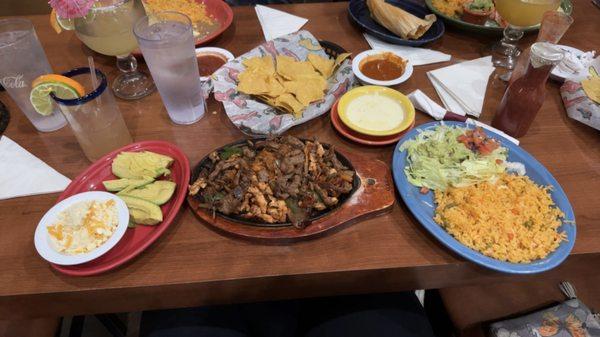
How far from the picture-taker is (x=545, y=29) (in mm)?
1526

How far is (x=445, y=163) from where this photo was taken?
1.33 metres

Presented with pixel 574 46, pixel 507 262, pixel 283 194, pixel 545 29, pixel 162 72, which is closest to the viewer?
pixel 507 262

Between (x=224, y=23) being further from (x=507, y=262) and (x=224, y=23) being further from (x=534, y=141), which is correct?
(x=507, y=262)

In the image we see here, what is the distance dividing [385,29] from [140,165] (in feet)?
4.69

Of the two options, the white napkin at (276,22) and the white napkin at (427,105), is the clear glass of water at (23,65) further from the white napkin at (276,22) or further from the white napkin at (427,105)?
the white napkin at (427,105)

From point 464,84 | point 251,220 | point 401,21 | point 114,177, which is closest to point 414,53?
point 401,21

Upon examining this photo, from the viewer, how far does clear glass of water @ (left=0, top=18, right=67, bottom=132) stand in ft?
4.45

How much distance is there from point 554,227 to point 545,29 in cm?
84

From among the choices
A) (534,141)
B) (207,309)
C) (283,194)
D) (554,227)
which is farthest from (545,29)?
(207,309)

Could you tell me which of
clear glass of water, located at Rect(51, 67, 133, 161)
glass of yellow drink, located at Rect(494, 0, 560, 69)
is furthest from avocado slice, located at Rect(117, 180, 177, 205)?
glass of yellow drink, located at Rect(494, 0, 560, 69)

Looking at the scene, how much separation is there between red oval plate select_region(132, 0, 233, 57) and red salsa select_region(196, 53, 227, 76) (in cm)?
12

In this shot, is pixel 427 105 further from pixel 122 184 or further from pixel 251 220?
pixel 122 184

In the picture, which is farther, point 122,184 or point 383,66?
point 383,66

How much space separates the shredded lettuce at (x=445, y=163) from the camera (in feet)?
4.21
